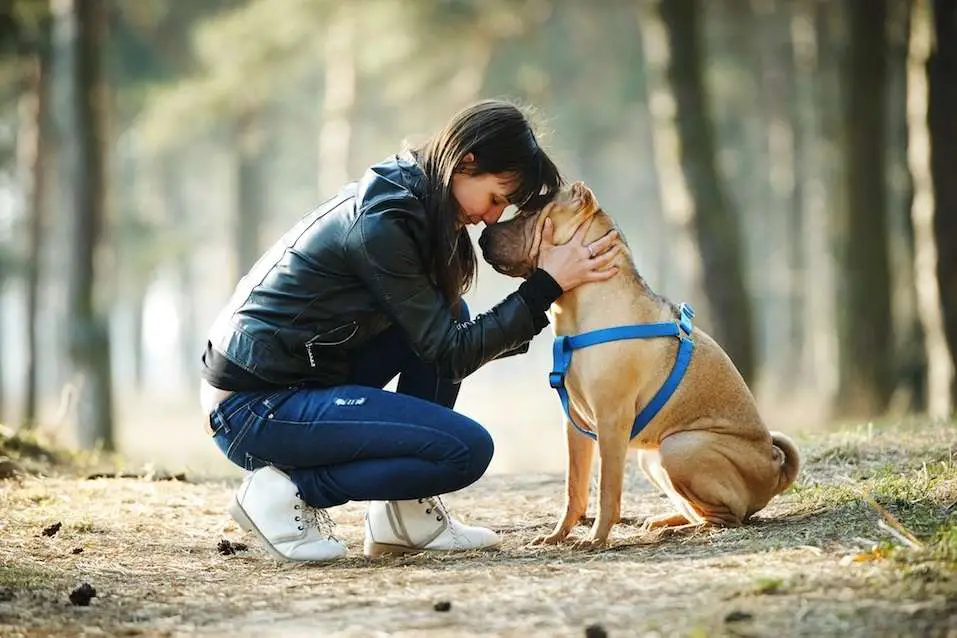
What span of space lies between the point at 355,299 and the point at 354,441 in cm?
60

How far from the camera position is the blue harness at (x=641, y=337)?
4.82 meters

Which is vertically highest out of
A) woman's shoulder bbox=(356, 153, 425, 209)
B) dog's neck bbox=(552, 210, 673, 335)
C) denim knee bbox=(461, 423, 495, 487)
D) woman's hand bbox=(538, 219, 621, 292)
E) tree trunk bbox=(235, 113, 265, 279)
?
tree trunk bbox=(235, 113, 265, 279)

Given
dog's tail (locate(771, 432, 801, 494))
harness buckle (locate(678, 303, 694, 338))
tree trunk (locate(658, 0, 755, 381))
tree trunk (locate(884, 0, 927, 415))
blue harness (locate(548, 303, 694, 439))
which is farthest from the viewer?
tree trunk (locate(884, 0, 927, 415))

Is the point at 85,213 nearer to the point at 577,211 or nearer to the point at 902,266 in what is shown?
the point at 577,211

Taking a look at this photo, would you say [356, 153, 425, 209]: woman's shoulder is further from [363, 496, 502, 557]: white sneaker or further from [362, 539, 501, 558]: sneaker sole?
[362, 539, 501, 558]: sneaker sole

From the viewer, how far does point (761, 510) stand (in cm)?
541

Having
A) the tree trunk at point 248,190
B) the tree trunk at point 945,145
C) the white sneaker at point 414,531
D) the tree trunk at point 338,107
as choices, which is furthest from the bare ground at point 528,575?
the tree trunk at point 248,190

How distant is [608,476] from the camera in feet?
15.5

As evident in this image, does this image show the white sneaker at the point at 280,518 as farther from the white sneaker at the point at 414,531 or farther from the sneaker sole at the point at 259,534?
the white sneaker at the point at 414,531

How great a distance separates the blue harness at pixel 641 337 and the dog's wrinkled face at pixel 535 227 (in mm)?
439

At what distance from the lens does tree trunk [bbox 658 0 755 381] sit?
11.1m

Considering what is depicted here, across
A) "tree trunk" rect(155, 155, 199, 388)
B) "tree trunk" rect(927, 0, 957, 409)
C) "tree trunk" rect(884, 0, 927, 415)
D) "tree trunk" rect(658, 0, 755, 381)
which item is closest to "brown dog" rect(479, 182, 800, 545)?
"tree trunk" rect(658, 0, 755, 381)

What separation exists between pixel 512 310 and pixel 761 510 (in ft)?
5.72

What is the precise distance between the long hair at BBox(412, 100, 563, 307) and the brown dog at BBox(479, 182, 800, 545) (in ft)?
0.96
